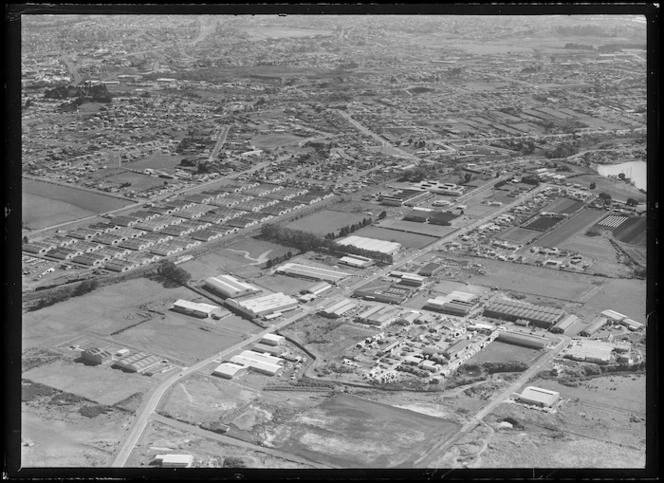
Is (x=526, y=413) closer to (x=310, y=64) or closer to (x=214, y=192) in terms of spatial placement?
(x=214, y=192)

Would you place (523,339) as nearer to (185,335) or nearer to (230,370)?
(230,370)

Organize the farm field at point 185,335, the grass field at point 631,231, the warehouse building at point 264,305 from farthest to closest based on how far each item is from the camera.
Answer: the grass field at point 631,231
the warehouse building at point 264,305
the farm field at point 185,335

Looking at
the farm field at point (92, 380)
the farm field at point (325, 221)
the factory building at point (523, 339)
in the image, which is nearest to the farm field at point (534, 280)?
the factory building at point (523, 339)

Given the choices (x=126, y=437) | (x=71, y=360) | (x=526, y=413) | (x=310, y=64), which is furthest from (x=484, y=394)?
(x=310, y=64)

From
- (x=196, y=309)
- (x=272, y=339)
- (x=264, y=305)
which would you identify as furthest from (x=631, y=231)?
(x=196, y=309)

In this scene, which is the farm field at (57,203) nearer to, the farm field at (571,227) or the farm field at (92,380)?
the farm field at (92,380)
